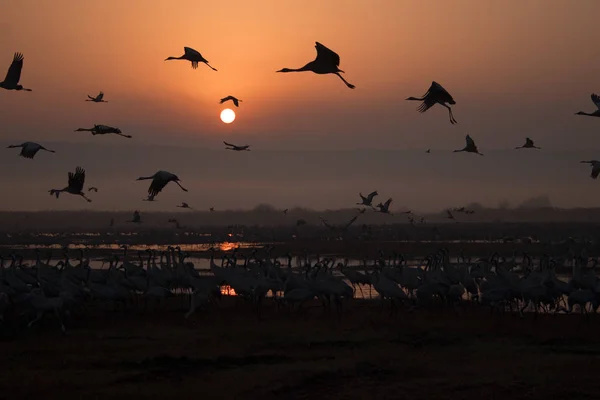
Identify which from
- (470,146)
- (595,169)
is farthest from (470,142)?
(595,169)

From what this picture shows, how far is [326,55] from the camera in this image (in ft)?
42.6

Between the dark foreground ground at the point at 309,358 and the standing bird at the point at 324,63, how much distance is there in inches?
187

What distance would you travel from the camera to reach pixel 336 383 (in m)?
12.1

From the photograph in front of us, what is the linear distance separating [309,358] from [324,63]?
4967mm

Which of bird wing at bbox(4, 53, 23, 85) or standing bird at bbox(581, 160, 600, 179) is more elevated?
bird wing at bbox(4, 53, 23, 85)

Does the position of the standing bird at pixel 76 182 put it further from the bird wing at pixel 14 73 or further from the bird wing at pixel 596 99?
the bird wing at pixel 596 99

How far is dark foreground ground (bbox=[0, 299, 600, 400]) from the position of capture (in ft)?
38.3

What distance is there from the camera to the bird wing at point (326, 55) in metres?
12.8

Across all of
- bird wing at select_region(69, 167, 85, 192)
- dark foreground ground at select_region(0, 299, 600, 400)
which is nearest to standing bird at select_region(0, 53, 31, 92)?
bird wing at select_region(69, 167, 85, 192)

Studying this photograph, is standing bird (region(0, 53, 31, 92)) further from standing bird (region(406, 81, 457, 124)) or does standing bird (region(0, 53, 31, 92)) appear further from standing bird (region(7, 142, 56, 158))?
standing bird (region(406, 81, 457, 124))

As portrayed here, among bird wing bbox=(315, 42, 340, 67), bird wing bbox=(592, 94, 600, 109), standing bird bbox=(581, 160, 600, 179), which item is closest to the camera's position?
bird wing bbox=(315, 42, 340, 67)

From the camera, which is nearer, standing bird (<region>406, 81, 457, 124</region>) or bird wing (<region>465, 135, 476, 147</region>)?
standing bird (<region>406, 81, 457, 124</region>)

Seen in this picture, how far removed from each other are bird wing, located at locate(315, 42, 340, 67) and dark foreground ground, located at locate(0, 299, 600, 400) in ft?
16.1

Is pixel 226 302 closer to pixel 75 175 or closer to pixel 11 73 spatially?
pixel 75 175
